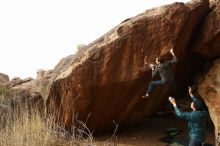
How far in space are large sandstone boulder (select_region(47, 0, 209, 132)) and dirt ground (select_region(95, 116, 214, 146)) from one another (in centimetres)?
65

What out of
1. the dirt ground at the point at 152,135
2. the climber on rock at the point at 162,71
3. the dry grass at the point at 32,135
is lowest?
the dirt ground at the point at 152,135

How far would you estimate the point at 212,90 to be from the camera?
10.2 metres

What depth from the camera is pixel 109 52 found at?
33.7 ft

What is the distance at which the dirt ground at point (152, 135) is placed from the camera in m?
10.4

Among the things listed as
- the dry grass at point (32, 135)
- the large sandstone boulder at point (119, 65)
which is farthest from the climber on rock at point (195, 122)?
the large sandstone boulder at point (119, 65)

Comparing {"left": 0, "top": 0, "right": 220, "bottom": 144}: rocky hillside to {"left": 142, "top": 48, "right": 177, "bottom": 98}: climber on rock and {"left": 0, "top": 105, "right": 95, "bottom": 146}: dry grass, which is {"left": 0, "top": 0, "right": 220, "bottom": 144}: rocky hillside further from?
{"left": 0, "top": 105, "right": 95, "bottom": 146}: dry grass

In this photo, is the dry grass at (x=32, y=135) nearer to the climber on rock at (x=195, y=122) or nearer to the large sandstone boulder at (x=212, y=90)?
the climber on rock at (x=195, y=122)

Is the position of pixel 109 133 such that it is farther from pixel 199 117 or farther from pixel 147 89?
pixel 199 117

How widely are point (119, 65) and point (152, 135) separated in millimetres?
2237

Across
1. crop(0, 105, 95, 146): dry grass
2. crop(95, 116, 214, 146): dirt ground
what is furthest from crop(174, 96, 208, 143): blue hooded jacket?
crop(95, 116, 214, 146): dirt ground

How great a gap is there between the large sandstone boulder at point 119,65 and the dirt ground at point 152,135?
0.65m

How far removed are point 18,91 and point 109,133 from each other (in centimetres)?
320

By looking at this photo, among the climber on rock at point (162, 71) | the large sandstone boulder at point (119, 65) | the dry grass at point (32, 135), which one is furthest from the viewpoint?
the large sandstone boulder at point (119, 65)

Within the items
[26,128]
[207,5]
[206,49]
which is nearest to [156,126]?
[206,49]
